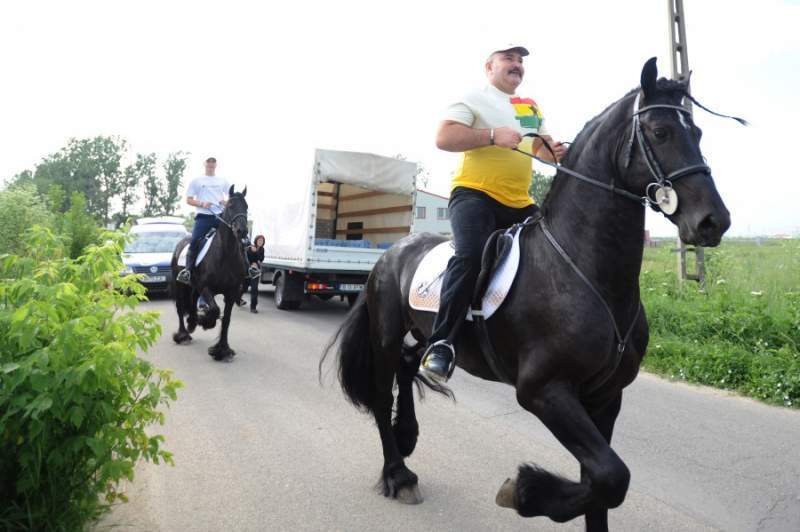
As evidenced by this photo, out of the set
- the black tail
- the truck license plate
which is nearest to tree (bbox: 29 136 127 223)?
the truck license plate

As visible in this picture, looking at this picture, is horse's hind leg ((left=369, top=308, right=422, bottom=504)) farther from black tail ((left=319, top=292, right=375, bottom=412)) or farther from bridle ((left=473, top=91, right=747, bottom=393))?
bridle ((left=473, top=91, right=747, bottom=393))

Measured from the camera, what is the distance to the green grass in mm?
6449

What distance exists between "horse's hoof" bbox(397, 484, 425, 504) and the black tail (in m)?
0.74

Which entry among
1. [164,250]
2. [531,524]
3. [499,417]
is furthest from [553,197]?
[164,250]

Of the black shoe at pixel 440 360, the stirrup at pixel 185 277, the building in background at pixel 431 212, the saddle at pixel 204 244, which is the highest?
the building in background at pixel 431 212

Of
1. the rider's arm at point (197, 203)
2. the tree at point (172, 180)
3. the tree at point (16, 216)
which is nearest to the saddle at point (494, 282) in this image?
the rider's arm at point (197, 203)

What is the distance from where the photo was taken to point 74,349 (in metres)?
2.60

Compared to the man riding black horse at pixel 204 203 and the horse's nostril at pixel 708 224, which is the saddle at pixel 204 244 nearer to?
the man riding black horse at pixel 204 203

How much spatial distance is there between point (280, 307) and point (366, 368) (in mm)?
10217

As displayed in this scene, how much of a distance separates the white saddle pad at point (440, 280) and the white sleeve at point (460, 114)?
2.36 ft

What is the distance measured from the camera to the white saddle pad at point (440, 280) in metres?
3.06

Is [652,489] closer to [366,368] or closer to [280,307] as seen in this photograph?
[366,368]

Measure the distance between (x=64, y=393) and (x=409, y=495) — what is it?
217cm

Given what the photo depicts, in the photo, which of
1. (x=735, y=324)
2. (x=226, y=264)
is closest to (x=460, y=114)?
(x=735, y=324)
